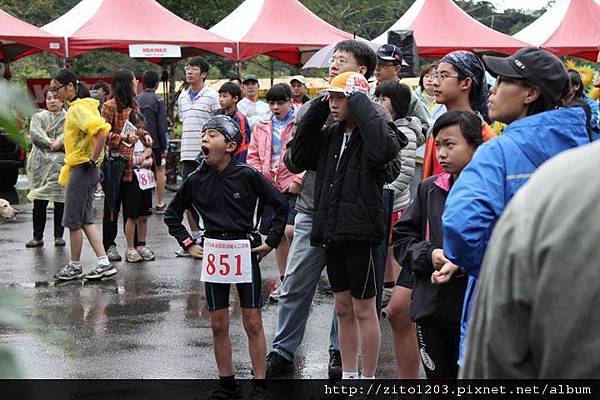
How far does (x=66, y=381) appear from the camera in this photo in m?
6.03

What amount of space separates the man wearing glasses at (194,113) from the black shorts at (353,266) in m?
5.91

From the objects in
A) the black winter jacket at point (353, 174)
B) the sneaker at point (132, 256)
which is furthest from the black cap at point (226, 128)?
the sneaker at point (132, 256)

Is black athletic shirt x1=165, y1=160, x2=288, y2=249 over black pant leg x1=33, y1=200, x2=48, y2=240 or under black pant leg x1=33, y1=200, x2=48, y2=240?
over

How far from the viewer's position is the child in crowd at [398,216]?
4.88 meters

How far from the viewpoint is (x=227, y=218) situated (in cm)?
553

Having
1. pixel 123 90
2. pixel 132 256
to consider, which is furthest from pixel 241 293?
pixel 132 256

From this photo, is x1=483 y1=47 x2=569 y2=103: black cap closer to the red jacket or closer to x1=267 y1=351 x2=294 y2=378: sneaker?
x1=267 y1=351 x2=294 y2=378: sneaker

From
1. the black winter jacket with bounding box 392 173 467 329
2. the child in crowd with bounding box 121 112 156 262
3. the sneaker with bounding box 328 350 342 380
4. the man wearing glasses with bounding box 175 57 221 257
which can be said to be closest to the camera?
the black winter jacket with bounding box 392 173 467 329

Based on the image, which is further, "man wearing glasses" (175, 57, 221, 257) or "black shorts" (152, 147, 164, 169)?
"black shorts" (152, 147, 164, 169)

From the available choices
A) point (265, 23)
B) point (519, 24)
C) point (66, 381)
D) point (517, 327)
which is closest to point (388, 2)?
point (519, 24)

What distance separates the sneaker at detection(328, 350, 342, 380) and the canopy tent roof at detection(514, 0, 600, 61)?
14.3 metres

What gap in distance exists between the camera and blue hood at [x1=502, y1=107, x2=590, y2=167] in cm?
328

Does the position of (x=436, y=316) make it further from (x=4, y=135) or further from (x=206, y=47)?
(x=206, y=47)

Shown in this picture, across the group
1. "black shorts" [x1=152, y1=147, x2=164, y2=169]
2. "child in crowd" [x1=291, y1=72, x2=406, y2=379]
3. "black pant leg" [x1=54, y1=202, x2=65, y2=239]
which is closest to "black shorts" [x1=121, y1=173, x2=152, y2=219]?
"black pant leg" [x1=54, y1=202, x2=65, y2=239]
